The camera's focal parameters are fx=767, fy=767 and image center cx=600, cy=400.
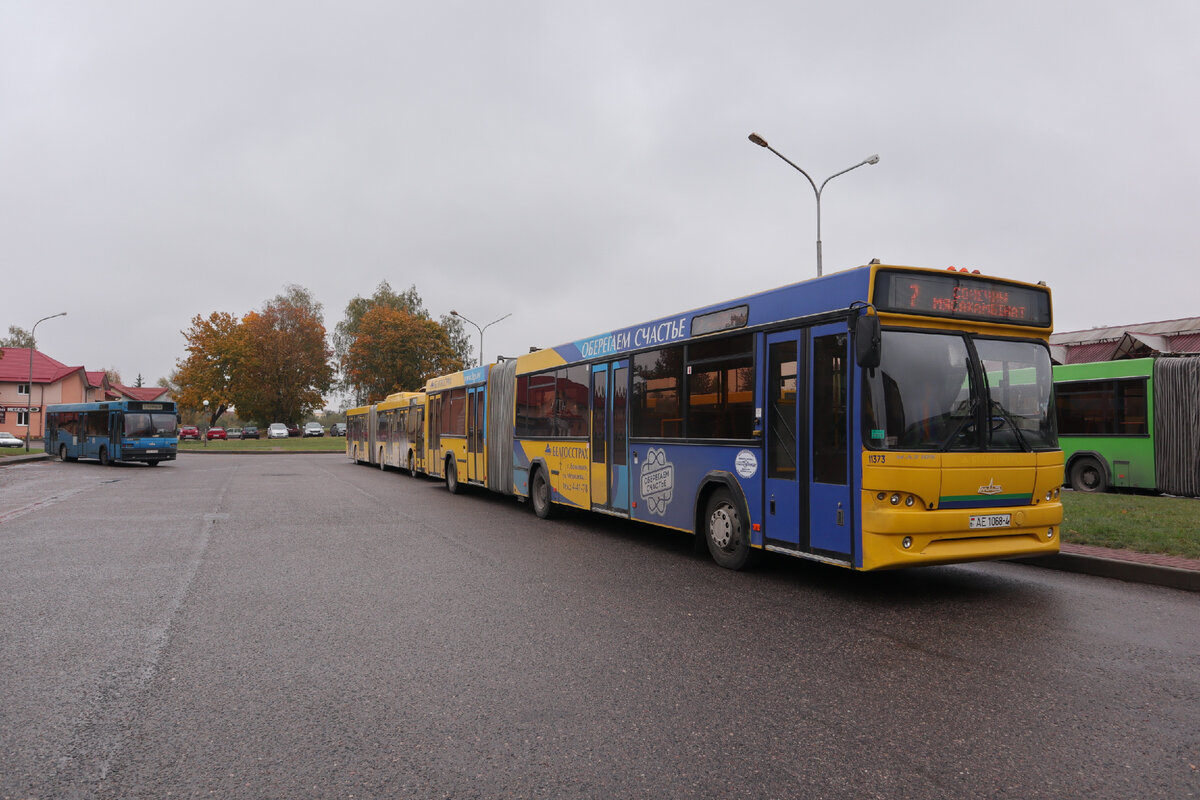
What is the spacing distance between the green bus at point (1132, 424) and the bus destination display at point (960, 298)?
742 cm

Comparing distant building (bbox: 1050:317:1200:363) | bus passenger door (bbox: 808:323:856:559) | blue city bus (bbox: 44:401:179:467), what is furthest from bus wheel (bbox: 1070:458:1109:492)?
blue city bus (bbox: 44:401:179:467)

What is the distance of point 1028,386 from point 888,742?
178 inches

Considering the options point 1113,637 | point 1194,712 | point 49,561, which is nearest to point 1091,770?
point 1194,712

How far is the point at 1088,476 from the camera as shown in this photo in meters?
15.8

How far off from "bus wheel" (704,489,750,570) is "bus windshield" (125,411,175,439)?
2962 centimetres

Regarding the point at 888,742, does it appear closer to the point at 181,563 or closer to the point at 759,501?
the point at 759,501

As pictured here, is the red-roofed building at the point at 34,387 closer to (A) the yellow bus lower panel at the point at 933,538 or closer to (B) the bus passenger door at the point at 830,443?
(B) the bus passenger door at the point at 830,443

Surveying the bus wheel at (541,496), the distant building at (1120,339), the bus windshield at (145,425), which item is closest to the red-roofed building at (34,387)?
the bus windshield at (145,425)

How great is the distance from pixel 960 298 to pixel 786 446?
2.02 meters

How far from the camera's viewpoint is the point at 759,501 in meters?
7.58

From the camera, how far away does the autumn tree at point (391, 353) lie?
230 feet

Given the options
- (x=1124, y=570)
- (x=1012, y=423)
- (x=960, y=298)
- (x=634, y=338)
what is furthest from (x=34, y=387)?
(x=1124, y=570)

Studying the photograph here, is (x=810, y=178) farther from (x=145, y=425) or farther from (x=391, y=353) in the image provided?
(x=391, y=353)

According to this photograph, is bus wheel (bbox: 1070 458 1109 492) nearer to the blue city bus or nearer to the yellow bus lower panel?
the yellow bus lower panel
